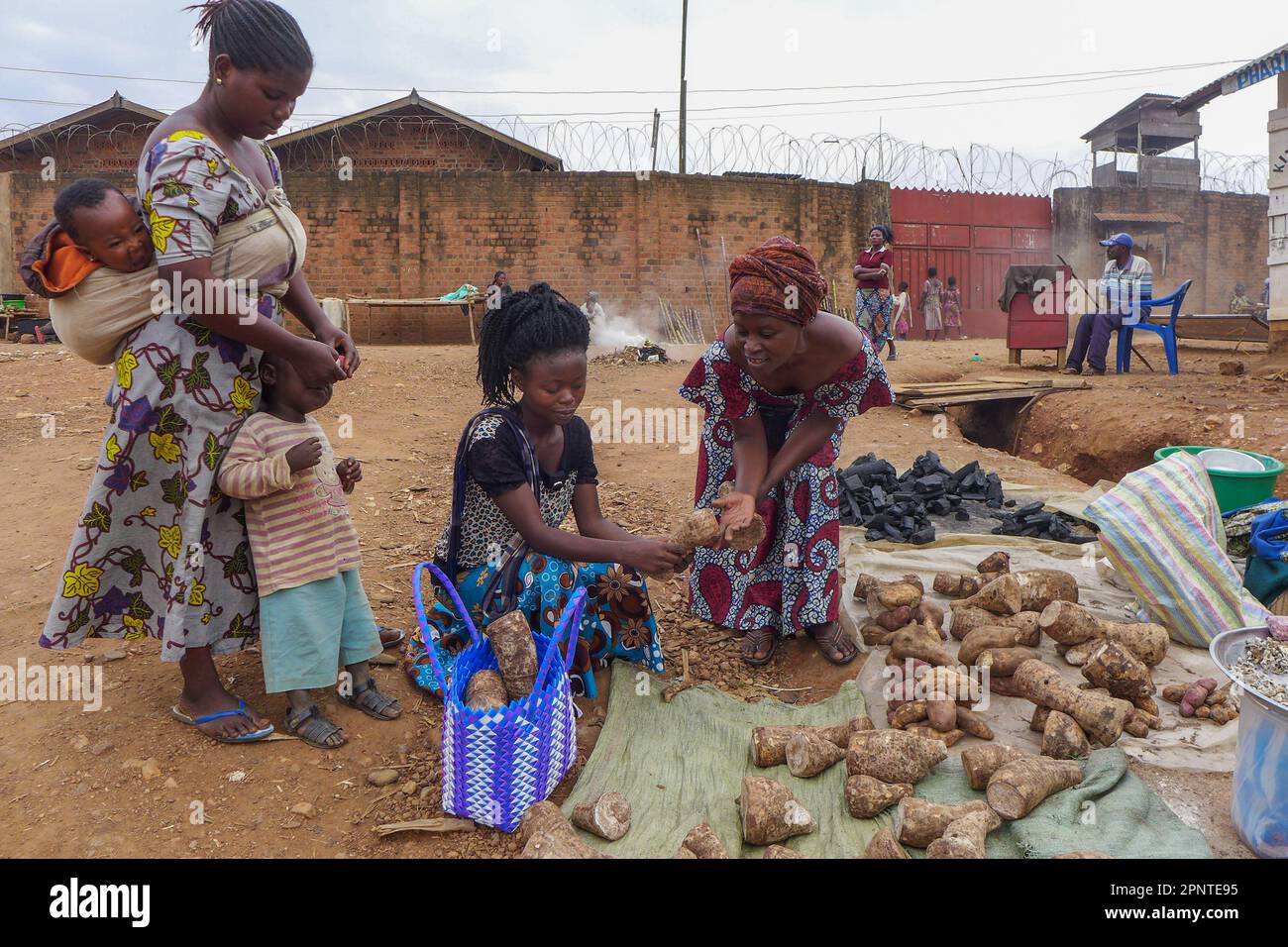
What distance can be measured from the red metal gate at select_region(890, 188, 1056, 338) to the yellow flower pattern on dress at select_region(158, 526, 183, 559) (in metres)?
18.8

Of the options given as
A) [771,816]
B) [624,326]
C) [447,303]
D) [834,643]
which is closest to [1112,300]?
[624,326]

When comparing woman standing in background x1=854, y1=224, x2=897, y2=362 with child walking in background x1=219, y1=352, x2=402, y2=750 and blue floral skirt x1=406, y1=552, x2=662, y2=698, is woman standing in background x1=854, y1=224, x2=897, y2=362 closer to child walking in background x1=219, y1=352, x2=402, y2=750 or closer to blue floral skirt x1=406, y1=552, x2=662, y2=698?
blue floral skirt x1=406, y1=552, x2=662, y2=698

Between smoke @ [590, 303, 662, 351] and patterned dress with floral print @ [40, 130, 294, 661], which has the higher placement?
smoke @ [590, 303, 662, 351]

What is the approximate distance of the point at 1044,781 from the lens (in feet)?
7.41

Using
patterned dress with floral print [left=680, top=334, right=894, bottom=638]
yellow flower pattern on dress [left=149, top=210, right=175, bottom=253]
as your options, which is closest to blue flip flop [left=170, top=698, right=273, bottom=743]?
yellow flower pattern on dress [left=149, top=210, right=175, bottom=253]

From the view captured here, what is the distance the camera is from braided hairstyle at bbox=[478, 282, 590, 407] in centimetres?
259

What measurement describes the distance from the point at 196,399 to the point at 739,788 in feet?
6.07

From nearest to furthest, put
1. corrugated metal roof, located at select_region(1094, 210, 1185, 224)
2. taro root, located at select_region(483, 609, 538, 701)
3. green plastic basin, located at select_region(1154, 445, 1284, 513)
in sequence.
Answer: taro root, located at select_region(483, 609, 538, 701)
green plastic basin, located at select_region(1154, 445, 1284, 513)
corrugated metal roof, located at select_region(1094, 210, 1185, 224)

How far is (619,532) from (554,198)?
14.1m

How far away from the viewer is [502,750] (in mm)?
2145

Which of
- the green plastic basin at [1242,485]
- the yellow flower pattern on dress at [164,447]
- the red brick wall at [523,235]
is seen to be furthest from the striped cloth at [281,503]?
the red brick wall at [523,235]

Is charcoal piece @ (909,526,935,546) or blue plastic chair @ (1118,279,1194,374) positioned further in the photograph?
blue plastic chair @ (1118,279,1194,374)

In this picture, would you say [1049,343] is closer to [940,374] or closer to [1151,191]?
[940,374]

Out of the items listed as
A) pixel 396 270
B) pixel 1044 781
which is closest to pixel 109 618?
pixel 1044 781
